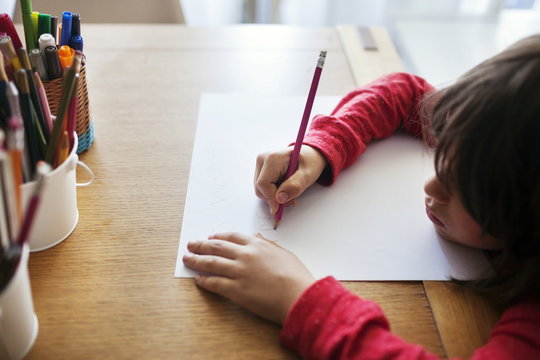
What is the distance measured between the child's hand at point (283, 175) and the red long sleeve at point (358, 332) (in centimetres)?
15

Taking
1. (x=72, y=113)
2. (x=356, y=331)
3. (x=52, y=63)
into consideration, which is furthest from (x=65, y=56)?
(x=356, y=331)

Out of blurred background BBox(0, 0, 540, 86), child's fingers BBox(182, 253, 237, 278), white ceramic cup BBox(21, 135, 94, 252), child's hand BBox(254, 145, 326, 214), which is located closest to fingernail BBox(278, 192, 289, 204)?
child's hand BBox(254, 145, 326, 214)

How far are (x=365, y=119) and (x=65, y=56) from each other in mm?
433

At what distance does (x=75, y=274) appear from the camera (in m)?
0.51

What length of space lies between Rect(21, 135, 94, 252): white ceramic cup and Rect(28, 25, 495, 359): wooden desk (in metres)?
0.01

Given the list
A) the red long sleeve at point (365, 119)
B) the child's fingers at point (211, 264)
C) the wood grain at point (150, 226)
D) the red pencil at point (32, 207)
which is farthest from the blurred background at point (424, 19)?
the red pencil at point (32, 207)

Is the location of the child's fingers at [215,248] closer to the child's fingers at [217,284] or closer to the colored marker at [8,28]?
the child's fingers at [217,284]

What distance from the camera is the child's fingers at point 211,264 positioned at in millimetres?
503

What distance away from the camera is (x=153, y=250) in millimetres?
545

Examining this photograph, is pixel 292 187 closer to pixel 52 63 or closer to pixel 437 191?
pixel 437 191

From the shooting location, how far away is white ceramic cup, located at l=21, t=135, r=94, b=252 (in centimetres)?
48

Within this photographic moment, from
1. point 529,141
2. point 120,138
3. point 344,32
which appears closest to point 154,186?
point 120,138

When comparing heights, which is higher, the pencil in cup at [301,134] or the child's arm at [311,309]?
the pencil in cup at [301,134]

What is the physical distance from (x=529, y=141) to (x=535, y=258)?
0.13 meters
